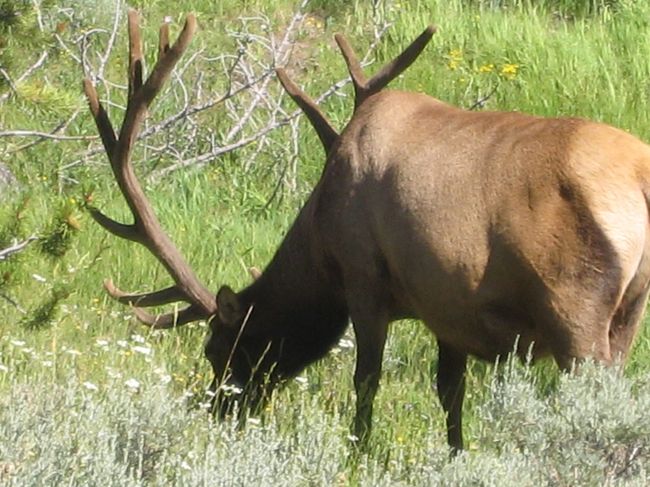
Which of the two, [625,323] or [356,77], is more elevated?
[356,77]

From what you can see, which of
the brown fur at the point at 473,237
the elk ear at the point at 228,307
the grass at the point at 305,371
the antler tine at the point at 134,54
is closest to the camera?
the grass at the point at 305,371

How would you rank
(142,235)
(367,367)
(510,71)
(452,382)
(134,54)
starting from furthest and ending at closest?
(510,71) < (142,235) < (452,382) < (367,367) < (134,54)

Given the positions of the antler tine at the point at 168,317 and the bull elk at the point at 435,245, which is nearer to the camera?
the bull elk at the point at 435,245

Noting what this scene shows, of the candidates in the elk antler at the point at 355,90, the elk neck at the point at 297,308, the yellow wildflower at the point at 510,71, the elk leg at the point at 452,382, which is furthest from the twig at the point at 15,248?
the yellow wildflower at the point at 510,71

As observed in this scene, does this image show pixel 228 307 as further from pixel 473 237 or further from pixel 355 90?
pixel 473 237

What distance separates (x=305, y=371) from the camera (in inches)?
311

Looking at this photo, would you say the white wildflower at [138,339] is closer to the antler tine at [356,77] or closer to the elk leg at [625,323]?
the antler tine at [356,77]

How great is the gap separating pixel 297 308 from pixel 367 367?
60 centimetres

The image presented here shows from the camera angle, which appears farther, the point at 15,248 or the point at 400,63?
Answer: the point at 400,63

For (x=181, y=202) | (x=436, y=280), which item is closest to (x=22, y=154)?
(x=181, y=202)

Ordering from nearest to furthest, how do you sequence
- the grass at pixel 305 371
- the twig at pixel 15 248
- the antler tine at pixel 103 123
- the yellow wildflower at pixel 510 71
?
the grass at pixel 305 371 → the twig at pixel 15 248 → the antler tine at pixel 103 123 → the yellow wildflower at pixel 510 71

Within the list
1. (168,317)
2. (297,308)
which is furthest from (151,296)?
(297,308)

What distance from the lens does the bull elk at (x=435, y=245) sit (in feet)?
19.2

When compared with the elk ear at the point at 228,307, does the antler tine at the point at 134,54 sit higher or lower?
higher
